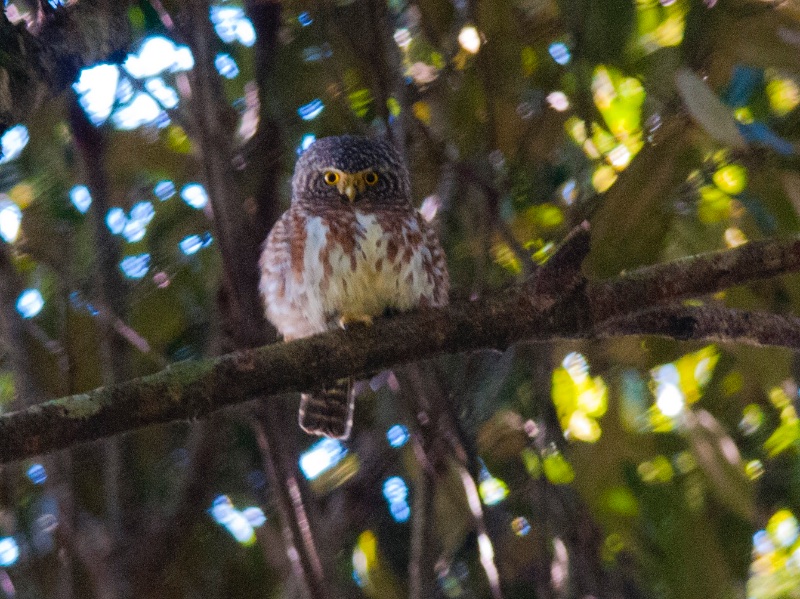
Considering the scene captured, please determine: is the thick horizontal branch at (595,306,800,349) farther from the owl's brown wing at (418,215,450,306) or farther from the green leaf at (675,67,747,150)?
the owl's brown wing at (418,215,450,306)

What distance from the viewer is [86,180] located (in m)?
3.15

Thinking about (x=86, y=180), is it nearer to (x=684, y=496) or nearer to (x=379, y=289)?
(x=379, y=289)

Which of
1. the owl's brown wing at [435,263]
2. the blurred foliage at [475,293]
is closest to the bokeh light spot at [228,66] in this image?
the blurred foliage at [475,293]

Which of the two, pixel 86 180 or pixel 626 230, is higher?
pixel 86 180

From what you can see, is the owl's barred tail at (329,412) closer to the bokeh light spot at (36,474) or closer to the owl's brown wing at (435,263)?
the owl's brown wing at (435,263)

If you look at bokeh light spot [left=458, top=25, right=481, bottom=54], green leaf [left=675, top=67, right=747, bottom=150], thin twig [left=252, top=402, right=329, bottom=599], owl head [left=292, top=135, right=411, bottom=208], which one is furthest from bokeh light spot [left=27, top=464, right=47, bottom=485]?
green leaf [left=675, top=67, right=747, bottom=150]

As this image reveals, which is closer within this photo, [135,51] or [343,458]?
[135,51]

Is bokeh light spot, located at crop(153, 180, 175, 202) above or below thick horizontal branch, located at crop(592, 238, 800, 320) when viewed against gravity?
below

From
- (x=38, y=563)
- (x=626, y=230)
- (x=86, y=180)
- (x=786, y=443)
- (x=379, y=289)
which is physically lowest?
(x=786, y=443)

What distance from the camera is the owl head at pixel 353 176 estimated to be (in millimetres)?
3598

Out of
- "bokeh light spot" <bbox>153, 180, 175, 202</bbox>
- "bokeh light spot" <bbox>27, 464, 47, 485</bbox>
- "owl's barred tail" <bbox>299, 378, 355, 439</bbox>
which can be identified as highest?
"bokeh light spot" <bbox>153, 180, 175, 202</bbox>

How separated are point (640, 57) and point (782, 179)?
56cm

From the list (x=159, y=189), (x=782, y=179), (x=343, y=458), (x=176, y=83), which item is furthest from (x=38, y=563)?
(x=782, y=179)

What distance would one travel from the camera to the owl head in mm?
3598
